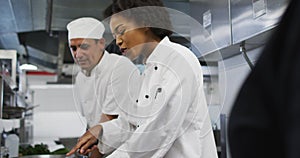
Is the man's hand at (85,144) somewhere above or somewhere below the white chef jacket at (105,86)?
below

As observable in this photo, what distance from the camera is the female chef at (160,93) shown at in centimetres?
113

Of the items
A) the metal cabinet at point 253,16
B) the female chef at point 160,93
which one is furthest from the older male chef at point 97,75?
the metal cabinet at point 253,16

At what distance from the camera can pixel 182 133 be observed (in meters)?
1.19

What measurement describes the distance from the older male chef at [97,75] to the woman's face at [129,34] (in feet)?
0.50

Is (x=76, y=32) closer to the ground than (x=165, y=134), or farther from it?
farther from it

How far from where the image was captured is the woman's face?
4.21 ft

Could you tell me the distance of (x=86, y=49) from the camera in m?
1.72

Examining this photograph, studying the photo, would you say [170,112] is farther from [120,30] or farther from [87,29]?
[87,29]

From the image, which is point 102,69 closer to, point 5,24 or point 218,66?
point 218,66

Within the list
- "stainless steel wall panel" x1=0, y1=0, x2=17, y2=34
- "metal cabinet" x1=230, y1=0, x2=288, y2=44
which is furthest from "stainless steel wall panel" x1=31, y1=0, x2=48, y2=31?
"metal cabinet" x1=230, y1=0, x2=288, y2=44

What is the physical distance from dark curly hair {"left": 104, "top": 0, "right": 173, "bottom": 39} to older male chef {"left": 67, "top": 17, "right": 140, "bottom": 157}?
22 cm

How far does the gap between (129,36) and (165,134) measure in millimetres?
353

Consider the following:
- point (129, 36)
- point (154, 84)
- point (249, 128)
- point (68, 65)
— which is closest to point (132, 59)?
point (129, 36)

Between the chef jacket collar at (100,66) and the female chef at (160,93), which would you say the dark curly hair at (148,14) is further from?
the chef jacket collar at (100,66)
